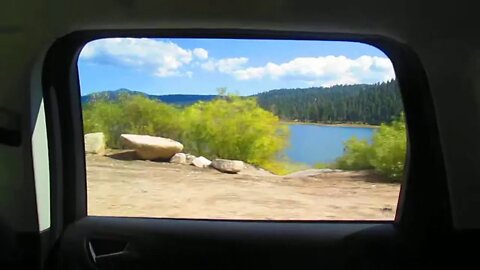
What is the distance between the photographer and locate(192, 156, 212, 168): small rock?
2342 mm

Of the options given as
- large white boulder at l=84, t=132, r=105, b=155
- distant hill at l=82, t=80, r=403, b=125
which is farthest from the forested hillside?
large white boulder at l=84, t=132, r=105, b=155

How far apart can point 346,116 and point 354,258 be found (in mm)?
546

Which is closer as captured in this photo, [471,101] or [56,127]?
[471,101]

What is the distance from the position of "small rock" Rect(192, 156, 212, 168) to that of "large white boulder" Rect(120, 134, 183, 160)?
7 cm

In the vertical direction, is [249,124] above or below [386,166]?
above

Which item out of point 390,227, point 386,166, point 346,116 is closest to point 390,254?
point 390,227

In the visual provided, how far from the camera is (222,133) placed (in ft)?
7.54

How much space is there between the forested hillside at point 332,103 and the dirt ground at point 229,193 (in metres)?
0.21

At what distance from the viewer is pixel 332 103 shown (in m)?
2.25

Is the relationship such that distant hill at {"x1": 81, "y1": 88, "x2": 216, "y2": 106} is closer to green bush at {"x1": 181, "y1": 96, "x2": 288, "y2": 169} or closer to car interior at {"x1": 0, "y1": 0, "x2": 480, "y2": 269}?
green bush at {"x1": 181, "y1": 96, "x2": 288, "y2": 169}

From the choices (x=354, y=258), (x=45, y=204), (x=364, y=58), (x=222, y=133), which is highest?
(x=364, y=58)

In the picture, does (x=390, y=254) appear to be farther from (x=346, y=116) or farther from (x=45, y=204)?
(x=45, y=204)

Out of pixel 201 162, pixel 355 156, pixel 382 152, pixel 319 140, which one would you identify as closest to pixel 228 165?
pixel 201 162

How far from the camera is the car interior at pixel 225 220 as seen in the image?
7.03ft
